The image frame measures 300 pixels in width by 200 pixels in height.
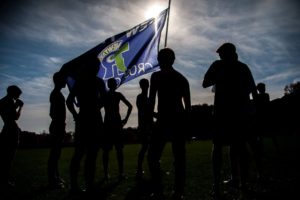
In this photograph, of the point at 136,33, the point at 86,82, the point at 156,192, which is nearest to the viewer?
the point at 156,192

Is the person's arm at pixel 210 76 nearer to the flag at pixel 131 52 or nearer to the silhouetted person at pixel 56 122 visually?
the flag at pixel 131 52

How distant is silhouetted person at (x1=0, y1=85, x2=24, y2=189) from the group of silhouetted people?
0.05 m

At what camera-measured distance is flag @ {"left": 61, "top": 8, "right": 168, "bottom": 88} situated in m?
9.02

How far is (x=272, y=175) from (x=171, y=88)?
408cm

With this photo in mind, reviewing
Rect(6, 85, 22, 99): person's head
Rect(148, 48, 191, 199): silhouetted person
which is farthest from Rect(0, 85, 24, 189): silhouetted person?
Rect(148, 48, 191, 199): silhouetted person

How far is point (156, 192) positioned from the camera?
15.1 feet

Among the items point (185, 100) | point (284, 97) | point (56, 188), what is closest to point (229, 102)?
point (185, 100)

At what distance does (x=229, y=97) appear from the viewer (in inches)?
222

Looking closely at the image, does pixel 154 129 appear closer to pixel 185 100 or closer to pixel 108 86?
pixel 185 100

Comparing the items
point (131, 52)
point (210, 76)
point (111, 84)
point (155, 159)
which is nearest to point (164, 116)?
point (155, 159)

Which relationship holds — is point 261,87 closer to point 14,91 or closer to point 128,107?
point 128,107

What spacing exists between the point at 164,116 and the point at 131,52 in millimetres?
5096

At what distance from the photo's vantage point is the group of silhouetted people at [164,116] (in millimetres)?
4719

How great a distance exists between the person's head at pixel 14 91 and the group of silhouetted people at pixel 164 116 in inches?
11.3
